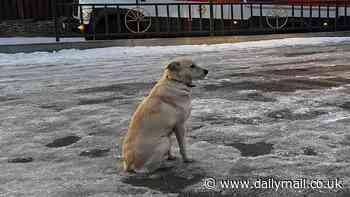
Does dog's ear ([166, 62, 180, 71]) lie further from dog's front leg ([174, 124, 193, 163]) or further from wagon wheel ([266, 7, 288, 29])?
wagon wheel ([266, 7, 288, 29])

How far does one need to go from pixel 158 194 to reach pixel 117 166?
0.85 m

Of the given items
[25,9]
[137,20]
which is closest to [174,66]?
[137,20]

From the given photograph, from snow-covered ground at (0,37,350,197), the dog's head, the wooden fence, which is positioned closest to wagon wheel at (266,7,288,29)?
snow-covered ground at (0,37,350,197)

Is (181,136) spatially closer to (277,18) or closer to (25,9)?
(277,18)

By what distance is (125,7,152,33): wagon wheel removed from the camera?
1630cm

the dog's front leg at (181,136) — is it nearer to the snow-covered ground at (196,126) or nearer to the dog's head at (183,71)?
the snow-covered ground at (196,126)

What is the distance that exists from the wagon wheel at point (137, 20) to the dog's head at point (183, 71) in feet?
37.1

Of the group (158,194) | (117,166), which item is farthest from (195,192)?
(117,166)

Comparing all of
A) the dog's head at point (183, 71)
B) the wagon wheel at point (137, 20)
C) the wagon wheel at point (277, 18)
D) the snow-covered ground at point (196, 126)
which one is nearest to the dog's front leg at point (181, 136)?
the snow-covered ground at point (196, 126)

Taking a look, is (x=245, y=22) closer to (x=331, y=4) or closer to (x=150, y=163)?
(x=331, y=4)

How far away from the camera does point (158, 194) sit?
447 cm

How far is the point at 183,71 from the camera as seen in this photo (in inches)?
199

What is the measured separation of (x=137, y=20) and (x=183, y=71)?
11541 mm

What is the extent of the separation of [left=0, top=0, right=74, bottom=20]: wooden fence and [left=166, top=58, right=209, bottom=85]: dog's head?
16721 mm
